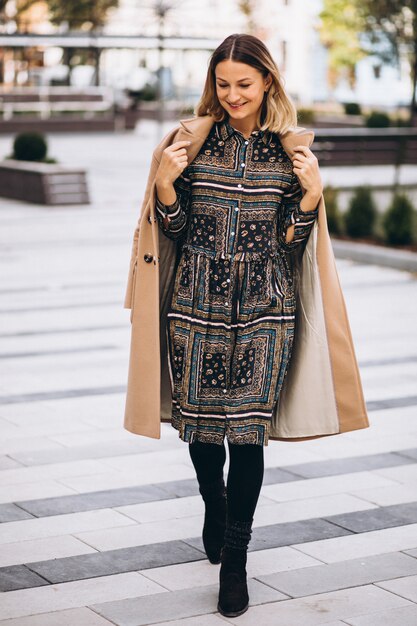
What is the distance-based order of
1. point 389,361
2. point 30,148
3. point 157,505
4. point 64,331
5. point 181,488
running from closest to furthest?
point 157,505
point 181,488
point 389,361
point 64,331
point 30,148

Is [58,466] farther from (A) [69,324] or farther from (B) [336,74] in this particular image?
(B) [336,74]

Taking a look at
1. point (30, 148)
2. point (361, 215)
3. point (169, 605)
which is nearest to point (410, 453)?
point (169, 605)

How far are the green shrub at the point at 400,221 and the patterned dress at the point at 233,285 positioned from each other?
9.38 metres

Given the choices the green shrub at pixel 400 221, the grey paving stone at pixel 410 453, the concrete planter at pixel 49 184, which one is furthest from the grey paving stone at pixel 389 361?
the concrete planter at pixel 49 184

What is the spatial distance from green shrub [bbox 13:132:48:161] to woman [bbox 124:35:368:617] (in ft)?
47.2

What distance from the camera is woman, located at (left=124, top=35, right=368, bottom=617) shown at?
12.9 feet

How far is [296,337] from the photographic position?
4129mm

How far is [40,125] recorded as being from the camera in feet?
115

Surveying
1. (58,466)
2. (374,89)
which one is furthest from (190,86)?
(58,466)

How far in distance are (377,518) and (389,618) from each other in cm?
106

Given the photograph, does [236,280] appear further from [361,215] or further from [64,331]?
[361,215]

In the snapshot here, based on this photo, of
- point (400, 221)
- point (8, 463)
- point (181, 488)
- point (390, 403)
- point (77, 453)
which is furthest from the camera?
point (400, 221)

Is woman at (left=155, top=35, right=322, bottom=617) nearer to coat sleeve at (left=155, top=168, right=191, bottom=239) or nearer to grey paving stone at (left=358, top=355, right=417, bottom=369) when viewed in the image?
coat sleeve at (left=155, top=168, right=191, bottom=239)

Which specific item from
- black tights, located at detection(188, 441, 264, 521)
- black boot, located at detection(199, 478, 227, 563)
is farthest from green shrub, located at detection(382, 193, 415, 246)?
black tights, located at detection(188, 441, 264, 521)
